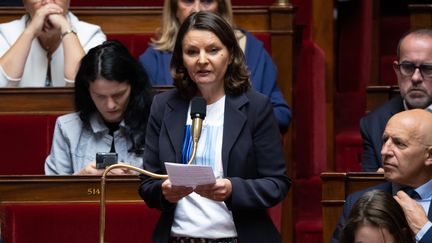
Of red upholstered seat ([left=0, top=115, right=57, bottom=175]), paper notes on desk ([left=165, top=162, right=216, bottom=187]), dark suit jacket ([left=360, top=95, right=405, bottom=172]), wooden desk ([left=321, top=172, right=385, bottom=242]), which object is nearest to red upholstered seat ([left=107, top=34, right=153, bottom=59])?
red upholstered seat ([left=0, top=115, right=57, bottom=175])

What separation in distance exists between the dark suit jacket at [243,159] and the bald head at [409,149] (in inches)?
5.6

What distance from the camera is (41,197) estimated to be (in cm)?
177

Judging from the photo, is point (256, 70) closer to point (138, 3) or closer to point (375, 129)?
point (375, 129)

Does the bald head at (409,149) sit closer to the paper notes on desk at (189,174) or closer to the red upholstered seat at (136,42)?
the paper notes on desk at (189,174)

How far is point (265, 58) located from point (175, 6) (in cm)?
17

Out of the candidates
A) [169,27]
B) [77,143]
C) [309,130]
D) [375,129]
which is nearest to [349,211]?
[375,129]

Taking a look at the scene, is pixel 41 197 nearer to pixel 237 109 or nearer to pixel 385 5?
pixel 237 109

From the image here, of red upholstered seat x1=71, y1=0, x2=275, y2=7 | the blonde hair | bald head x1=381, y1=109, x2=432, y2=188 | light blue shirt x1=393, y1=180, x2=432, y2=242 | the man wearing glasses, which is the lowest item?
light blue shirt x1=393, y1=180, x2=432, y2=242

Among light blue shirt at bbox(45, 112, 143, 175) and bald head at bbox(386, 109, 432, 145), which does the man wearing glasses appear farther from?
light blue shirt at bbox(45, 112, 143, 175)

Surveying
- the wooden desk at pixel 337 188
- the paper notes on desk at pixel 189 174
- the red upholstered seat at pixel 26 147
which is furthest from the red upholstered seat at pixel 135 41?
the paper notes on desk at pixel 189 174

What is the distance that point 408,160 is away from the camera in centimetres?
161

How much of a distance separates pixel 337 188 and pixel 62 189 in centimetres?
38

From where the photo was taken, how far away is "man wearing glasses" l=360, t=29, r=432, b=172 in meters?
1.88

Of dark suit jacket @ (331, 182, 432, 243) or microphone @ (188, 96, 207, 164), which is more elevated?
microphone @ (188, 96, 207, 164)
